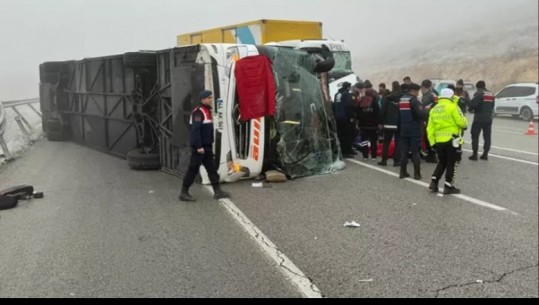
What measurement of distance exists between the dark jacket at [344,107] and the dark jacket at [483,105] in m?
2.42

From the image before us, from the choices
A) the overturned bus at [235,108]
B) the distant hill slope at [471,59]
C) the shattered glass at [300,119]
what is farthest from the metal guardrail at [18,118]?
the distant hill slope at [471,59]

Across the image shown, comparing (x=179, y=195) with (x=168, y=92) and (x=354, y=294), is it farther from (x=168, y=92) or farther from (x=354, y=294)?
(x=354, y=294)

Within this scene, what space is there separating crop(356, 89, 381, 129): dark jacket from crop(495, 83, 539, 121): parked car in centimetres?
1043

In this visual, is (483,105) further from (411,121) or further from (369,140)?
(411,121)

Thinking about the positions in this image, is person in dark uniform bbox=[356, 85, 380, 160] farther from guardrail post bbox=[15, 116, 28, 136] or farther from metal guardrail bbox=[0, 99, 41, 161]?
guardrail post bbox=[15, 116, 28, 136]

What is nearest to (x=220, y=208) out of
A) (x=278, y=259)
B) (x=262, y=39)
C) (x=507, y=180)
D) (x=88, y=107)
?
(x=278, y=259)

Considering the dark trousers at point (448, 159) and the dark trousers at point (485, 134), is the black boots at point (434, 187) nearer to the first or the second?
the dark trousers at point (448, 159)

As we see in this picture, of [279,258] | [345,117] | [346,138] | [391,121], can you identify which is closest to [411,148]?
[391,121]

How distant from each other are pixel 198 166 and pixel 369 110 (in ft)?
14.7

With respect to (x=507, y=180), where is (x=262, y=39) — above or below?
above

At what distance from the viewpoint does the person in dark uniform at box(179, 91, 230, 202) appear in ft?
21.2

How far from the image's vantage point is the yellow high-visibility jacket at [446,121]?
6662 mm

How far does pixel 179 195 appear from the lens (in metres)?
6.76
